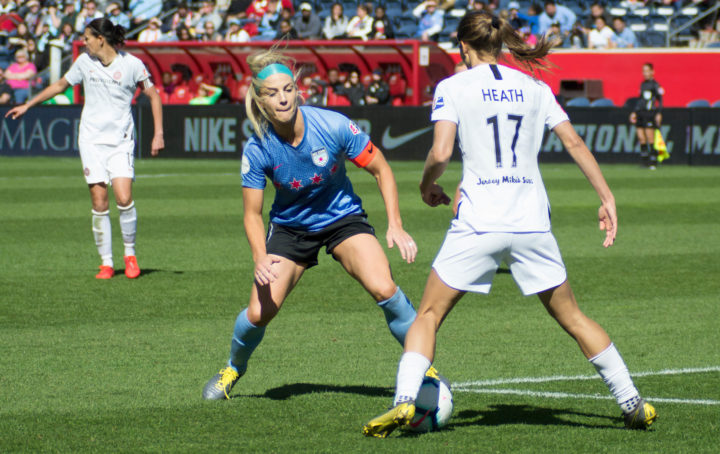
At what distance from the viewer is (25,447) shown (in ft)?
16.5

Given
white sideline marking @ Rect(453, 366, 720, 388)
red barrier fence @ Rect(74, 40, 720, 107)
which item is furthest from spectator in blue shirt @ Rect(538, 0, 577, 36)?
white sideline marking @ Rect(453, 366, 720, 388)

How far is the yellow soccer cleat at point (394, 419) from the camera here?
4.85 meters

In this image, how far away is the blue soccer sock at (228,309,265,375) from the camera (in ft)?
19.3

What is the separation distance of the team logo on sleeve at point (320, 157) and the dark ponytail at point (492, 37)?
1004 millimetres

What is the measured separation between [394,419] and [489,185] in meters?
1.06

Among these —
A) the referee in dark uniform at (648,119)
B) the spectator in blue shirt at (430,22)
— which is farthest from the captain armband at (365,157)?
the spectator in blue shirt at (430,22)

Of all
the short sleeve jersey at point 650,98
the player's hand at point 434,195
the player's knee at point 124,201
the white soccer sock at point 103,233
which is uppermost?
the player's hand at point 434,195

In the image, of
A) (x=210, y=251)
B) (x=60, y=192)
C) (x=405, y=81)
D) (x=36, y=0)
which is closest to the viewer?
(x=210, y=251)

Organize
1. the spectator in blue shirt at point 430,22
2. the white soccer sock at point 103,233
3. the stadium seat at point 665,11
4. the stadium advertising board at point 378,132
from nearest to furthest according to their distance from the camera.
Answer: the white soccer sock at point 103,233
the stadium advertising board at point 378,132
the spectator in blue shirt at point 430,22
the stadium seat at point 665,11

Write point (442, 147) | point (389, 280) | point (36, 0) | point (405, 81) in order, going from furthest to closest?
point (36, 0) → point (405, 81) → point (389, 280) → point (442, 147)

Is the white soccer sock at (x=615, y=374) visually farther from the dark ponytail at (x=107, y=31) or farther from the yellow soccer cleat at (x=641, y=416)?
the dark ponytail at (x=107, y=31)

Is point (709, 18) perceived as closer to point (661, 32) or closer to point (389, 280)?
point (661, 32)

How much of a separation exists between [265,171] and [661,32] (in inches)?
1017

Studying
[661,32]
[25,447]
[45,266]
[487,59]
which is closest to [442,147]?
[487,59]
